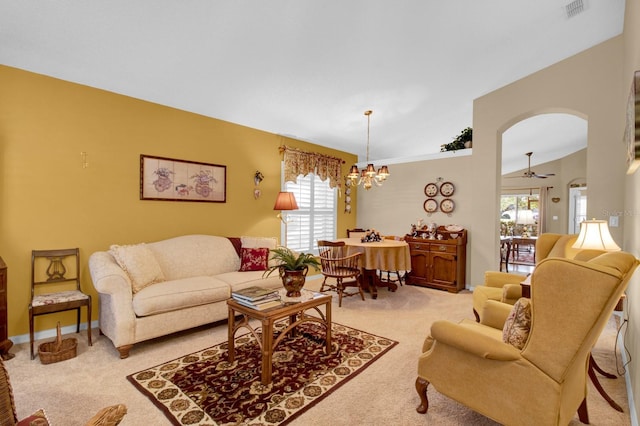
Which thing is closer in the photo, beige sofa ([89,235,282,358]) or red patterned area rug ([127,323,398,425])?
red patterned area rug ([127,323,398,425])

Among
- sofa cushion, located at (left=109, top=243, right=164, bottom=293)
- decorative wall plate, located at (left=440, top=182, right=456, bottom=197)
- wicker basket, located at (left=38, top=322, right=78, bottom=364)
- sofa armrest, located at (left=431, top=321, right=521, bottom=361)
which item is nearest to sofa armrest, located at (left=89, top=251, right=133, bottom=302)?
sofa cushion, located at (left=109, top=243, right=164, bottom=293)

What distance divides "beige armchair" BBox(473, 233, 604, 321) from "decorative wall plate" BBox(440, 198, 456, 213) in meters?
2.30

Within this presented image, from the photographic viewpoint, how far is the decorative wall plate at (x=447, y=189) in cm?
579

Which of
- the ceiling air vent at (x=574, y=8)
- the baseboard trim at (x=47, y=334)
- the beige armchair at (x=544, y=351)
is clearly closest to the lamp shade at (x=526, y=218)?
the ceiling air vent at (x=574, y=8)

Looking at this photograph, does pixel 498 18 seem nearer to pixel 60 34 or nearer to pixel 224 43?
pixel 224 43

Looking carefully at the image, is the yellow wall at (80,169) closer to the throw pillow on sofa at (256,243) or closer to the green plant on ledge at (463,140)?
the throw pillow on sofa at (256,243)

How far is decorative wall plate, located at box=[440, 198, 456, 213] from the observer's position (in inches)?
228

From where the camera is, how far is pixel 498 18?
127 inches

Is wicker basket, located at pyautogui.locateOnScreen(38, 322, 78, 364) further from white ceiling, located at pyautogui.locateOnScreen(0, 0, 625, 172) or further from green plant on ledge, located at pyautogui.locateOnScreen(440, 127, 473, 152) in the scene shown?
green plant on ledge, located at pyautogui.locateOnScreen(440, 127, 473, 152)

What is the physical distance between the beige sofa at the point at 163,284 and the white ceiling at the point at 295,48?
1915 millimetres

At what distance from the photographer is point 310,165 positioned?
231 inches

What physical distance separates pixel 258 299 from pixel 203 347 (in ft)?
3.23

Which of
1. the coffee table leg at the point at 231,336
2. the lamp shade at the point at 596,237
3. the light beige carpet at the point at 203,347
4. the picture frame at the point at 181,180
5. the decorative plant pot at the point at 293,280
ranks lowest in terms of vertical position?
the light beige carpet at the point at 203,347

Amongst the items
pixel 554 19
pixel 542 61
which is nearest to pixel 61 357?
pixel 554 19
